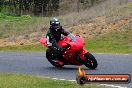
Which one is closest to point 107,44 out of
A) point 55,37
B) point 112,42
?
point 112,42

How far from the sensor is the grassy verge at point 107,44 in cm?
2997

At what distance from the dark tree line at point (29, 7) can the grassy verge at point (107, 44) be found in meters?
35.2

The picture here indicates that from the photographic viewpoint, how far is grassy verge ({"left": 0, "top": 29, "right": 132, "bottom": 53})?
29969 mm

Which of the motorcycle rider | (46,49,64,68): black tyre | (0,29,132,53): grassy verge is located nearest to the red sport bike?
the motorcycle rider

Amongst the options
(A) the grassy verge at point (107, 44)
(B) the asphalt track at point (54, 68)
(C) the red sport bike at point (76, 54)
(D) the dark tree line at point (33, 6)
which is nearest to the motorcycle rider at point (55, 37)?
(C) the red sport bike at point (76, 54)

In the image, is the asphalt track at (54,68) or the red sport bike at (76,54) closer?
the asphalt track at (54,68)

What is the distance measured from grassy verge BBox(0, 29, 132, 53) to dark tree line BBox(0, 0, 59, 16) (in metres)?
35.2

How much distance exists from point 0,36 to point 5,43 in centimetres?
317

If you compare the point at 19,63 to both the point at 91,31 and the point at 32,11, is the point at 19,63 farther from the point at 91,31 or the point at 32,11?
the point at 32,11

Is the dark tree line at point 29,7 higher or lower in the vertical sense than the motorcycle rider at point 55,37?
lower

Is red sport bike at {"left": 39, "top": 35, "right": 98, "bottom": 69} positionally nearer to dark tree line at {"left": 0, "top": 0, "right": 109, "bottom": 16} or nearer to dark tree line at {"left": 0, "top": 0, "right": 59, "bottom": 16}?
dark tree line at {"left": 0, "top": 0, "right": 109, "bottom": 16}

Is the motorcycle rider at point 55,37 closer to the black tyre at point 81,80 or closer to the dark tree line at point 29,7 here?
the black tyre at point 81,80

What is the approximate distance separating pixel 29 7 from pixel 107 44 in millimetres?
40762

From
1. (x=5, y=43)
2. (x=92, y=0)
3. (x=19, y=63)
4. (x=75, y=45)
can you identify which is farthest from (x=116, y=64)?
(x=92, y=0)
